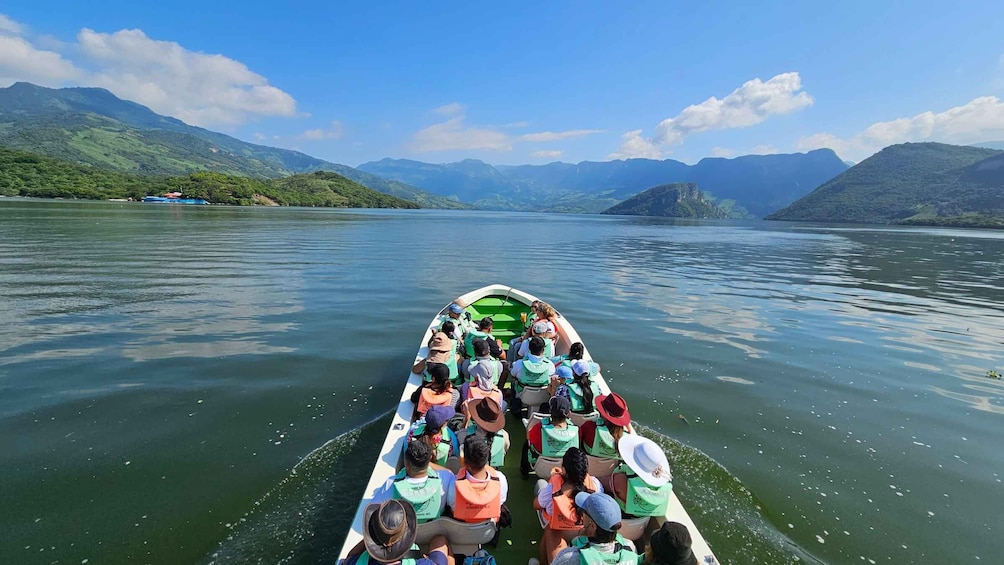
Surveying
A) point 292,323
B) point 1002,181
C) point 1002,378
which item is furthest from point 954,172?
point 292,323

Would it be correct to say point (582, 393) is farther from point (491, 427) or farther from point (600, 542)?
point (600, 542)

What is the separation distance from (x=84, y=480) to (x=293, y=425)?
312 centimetres

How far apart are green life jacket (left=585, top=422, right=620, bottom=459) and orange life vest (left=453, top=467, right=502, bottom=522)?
68.0 inches

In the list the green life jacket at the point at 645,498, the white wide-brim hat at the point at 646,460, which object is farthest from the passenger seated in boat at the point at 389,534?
the white wide-brim hat at the point at 646,460

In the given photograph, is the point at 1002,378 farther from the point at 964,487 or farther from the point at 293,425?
the point at 293,425

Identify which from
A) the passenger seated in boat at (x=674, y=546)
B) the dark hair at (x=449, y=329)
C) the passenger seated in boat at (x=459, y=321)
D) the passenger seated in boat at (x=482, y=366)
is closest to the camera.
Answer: the passenger seated in boat at (x=674, y=546)

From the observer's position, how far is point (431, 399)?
22.4ft

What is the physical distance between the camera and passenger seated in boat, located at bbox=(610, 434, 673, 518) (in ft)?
15.2

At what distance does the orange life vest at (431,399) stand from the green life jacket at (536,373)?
1.72 metres

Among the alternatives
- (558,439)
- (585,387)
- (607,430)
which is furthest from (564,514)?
(585,387)

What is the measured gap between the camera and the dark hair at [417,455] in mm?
4344

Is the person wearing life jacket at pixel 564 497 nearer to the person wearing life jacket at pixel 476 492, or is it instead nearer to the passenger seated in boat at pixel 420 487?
the person wearing life jacket at pixel 476 492

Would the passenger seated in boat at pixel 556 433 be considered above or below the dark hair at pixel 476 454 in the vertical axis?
below

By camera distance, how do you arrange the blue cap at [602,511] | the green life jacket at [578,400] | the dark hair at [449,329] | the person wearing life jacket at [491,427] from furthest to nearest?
the dark hair at [449,329] → the green life jacket at [578,400] → the person wearing life jacket at [491,427] → the blue cap at [602,511]
